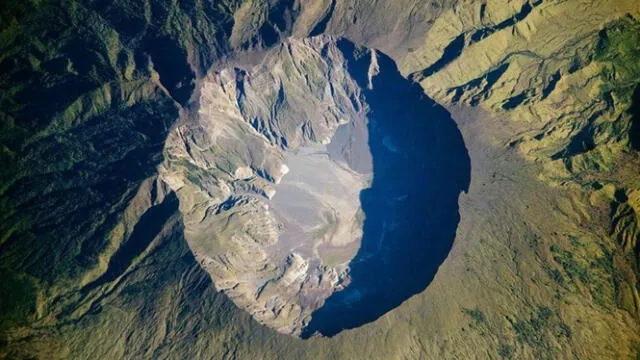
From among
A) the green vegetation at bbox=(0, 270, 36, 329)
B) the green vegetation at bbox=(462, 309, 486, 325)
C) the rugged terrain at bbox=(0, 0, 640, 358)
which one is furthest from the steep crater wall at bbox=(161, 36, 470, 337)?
the green vegetation at bbox=(0, 270, 36, 329)

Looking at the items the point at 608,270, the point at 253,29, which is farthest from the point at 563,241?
the point at 253,29

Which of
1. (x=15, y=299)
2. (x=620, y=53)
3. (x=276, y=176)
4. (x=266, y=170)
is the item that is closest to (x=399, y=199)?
(x=276, y=176)

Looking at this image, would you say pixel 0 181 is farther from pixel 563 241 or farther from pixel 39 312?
pixel 563 241

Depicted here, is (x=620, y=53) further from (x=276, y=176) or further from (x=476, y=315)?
(x=276, y=176)

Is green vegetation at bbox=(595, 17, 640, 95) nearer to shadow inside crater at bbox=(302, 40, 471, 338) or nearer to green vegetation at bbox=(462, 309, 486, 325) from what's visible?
shadow inside crater at bbox=(302, 40, 471, 338)

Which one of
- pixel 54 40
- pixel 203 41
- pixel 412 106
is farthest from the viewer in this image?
pixel 412 106

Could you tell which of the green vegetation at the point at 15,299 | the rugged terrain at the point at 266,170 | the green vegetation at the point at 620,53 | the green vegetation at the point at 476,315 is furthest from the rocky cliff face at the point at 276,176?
the green vegetation at the point at 620,53
